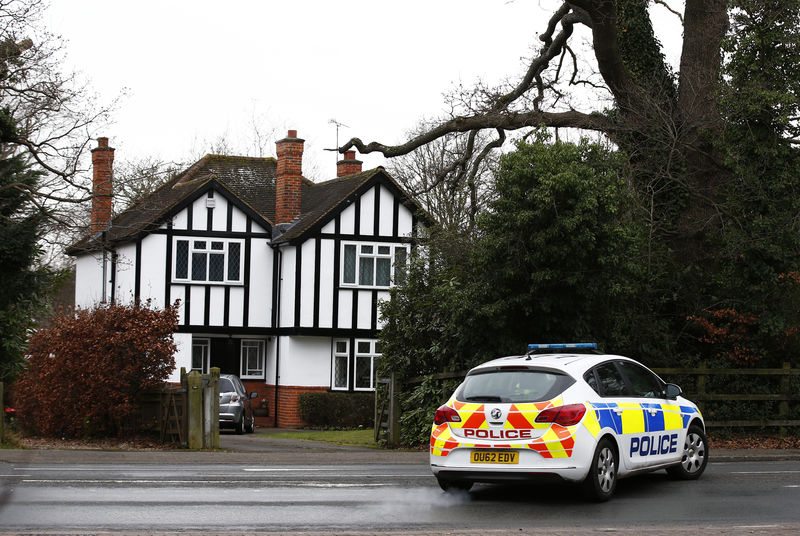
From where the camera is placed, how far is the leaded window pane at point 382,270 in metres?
37.2

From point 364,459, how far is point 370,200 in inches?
801

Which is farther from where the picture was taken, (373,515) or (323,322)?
(323,322)

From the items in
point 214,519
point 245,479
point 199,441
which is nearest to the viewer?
point 214,519

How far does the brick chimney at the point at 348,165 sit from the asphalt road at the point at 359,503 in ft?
92.6

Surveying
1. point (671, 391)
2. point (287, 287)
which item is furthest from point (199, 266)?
point (671, 391)

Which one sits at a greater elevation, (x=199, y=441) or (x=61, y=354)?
(x=61, y=354)

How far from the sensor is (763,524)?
976 cm

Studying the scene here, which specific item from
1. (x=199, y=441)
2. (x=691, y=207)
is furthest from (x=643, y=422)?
(x=691, y=207)

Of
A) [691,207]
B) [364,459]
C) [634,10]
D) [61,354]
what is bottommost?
[364,459]

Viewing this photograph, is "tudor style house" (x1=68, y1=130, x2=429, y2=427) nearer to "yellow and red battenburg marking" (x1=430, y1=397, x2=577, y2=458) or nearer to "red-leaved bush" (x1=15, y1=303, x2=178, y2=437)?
"red-leaved bush" (x1=15, y1=303, x2=178, y2=437)

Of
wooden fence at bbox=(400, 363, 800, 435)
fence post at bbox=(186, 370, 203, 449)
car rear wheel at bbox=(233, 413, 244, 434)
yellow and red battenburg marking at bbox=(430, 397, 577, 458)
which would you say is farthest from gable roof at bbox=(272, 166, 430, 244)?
yellow and red battenburg marking at bbox=(430, 397, 577, 458)

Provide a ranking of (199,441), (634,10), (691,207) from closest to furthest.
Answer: (199,441), (691,207), (634,10)

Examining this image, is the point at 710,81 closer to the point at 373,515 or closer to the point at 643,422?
the point at 643,422

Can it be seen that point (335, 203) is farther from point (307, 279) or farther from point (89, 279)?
point (89, 279)
